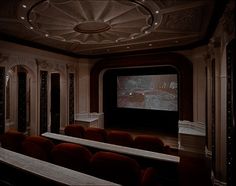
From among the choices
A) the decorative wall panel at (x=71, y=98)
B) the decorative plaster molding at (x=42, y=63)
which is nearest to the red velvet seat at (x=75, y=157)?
the decorative plaster molding at (x=42, y=63)

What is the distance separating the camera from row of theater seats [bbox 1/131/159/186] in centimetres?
166

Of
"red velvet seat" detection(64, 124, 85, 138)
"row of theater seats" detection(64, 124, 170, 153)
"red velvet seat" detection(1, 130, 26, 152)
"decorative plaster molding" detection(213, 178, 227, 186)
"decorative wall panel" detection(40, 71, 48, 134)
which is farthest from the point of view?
"decorative wall panel" detection(40, 71, 48, 134)

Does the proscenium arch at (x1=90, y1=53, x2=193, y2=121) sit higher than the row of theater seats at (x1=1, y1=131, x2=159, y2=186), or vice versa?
the proscenium arch at (x1=90, y1=53, x2=193, y2=121)

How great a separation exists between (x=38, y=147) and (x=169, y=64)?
4.14 meters

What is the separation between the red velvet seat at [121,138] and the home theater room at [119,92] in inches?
0.7

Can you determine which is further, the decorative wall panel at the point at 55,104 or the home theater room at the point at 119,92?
the decorative wall panel at the point at 55,104

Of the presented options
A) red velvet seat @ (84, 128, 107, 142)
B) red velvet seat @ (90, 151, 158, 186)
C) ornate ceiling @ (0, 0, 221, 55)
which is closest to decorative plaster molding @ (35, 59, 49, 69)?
ornate ceiling @ (0, 0, 221, 55)

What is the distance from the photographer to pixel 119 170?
166 cm

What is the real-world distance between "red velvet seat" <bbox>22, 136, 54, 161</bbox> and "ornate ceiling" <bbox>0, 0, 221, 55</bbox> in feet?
6.53

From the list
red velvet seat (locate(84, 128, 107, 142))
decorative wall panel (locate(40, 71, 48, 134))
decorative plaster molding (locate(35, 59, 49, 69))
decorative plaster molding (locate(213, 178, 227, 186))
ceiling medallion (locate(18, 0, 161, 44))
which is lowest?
decorative plaster molding (locate(213, 178, 227, 186))

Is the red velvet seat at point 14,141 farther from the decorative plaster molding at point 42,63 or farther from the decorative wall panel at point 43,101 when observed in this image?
the decorative plaster molding at point 42,63

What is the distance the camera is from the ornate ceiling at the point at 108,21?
2.47m

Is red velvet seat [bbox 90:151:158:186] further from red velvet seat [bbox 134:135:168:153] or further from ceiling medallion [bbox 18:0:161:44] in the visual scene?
ceiling medallion [bbox 18:0:161:44]

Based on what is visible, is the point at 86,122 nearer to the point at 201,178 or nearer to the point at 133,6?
the point at 201,178
